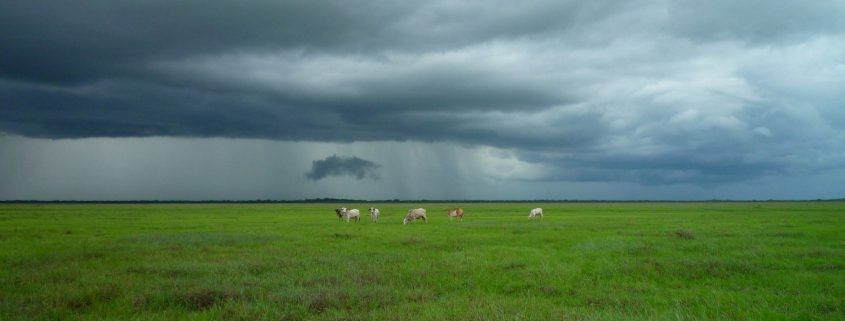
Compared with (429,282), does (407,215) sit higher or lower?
higher

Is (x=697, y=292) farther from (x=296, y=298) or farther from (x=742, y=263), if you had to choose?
(x=296, y=298)

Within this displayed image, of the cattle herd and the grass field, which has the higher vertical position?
the cattle herd

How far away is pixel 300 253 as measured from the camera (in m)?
18.3

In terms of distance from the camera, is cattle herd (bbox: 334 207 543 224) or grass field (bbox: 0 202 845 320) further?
cattle herd (bbox: 334 207 543 224)

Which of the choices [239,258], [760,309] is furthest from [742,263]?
[239,258]

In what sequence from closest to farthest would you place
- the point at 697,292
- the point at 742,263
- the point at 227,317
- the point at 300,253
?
1. the point at 227,317
2. the point at 697,292
3. the point at 742,263
4. the point at 300,253

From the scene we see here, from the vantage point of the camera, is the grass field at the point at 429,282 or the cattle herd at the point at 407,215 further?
the cattle herd at the point at 407,215

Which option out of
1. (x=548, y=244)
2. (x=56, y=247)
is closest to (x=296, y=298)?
(x=548, y=244)

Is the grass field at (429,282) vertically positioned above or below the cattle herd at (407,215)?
below

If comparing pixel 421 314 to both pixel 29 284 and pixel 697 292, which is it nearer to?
pixel 697 292

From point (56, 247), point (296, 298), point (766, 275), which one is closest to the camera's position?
point (296, 298)

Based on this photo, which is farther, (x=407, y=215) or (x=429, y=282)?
(x=407, y=215)

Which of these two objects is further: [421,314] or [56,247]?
[56,247]

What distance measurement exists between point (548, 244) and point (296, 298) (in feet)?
45.1
